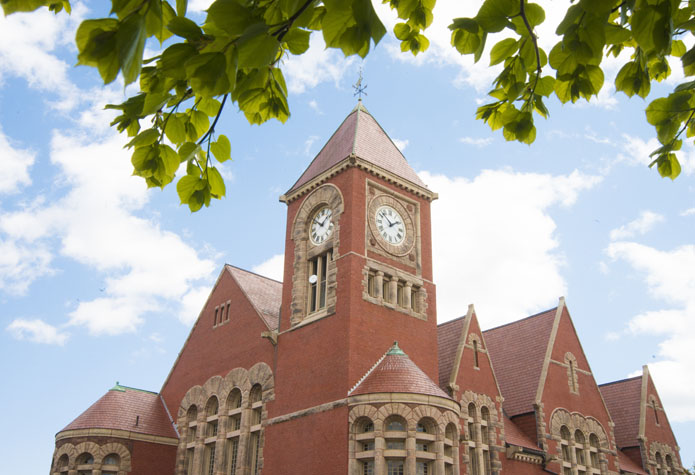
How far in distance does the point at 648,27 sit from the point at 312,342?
2103 cm

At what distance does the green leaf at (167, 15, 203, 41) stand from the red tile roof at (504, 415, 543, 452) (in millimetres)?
25133

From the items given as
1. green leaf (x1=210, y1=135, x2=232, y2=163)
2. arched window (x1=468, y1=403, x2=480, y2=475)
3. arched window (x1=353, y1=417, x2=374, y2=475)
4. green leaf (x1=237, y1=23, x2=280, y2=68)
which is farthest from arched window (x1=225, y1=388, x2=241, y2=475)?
green leaf (x1=237, y1=23, x2=280, y2=68)

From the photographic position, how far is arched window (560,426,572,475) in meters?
27.8

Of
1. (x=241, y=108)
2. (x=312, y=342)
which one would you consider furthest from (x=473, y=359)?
(x=241, y=108)

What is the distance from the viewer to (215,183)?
476cm

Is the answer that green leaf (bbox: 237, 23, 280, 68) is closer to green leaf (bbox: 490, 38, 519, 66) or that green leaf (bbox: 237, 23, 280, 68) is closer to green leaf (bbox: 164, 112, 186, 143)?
green leaf (bbox: 164, 112, 186, 143)

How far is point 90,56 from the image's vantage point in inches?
111

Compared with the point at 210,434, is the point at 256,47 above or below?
below

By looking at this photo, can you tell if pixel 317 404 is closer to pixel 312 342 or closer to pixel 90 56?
pixel 312 342

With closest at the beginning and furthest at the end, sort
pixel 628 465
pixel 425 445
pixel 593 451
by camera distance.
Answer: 1. pixel 425 445
2. pixel 593 451
3. pixel 628 465

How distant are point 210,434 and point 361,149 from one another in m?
13.3

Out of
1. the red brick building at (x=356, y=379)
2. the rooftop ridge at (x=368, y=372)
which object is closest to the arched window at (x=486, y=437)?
the red brick building at (x=356, y=379)

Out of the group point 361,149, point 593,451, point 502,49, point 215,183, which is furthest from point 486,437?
point 502,49

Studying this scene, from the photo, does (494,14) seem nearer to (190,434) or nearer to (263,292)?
(263,292)
